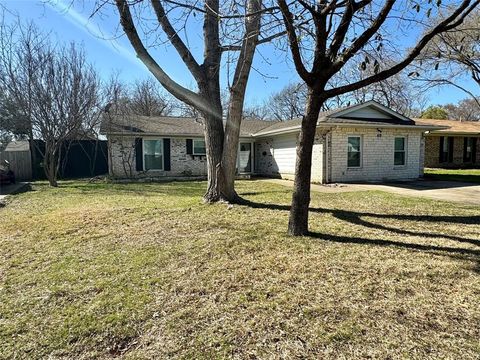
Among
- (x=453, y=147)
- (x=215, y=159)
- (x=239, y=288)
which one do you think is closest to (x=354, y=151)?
(x=215, y=159)

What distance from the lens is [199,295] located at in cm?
321

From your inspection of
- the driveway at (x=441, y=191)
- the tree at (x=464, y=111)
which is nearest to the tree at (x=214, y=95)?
the driveway at (x=441, y=191)

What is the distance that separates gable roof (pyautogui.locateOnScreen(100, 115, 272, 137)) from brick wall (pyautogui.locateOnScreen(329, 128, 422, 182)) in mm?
6126

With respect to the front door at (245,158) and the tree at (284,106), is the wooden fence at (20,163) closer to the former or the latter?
the front door at (245,158)

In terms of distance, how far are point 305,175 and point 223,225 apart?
1.90 m

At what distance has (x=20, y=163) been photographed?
16.6 meters

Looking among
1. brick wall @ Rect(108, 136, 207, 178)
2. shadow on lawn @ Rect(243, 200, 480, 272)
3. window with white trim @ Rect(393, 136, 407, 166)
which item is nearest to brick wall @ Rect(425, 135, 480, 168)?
window with white trim @ Rect(393, 136, 407, 166)

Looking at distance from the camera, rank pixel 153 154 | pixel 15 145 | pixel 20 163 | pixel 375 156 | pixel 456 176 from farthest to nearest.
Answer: pixel 15 145 → pixel 20 163 → pixel 153 154 → pixel 456 176 → pixel 375 156

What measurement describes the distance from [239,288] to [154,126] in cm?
1474

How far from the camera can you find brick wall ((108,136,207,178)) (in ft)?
50.9

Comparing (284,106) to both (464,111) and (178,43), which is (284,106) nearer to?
(464,111)

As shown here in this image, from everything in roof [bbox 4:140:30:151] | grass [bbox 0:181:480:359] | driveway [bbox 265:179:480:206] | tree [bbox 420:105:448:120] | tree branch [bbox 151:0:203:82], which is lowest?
grass [bbox 0:181:480:359]

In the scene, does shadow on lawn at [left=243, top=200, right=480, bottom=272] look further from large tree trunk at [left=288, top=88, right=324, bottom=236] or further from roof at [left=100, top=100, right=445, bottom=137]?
roof at [left=100, top=100, right=445, bottom=137]

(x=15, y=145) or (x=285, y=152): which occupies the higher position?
(x=15, y=145)
